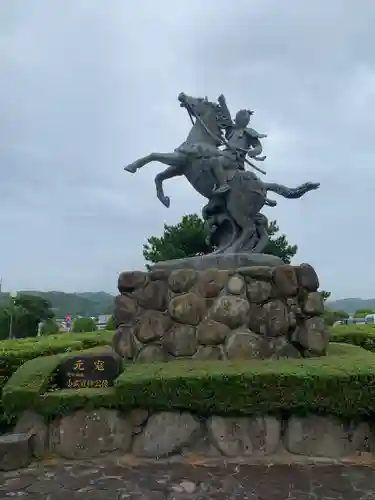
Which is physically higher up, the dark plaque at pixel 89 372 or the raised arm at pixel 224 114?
the raised arm at pixel 224 114

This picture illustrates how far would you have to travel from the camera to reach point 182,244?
21500mm

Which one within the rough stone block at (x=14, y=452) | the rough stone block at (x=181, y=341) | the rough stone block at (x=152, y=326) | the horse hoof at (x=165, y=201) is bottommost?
the rough stone block at (x=14, y=452)

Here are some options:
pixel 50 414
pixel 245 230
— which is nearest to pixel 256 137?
pixel 245 230

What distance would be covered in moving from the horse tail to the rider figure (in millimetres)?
536

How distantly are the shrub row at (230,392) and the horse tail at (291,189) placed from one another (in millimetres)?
3135

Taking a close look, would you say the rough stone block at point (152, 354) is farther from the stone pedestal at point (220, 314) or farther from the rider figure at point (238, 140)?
the rider figure at point (238, 140)

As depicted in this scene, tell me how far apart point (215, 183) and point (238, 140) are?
0.89 m

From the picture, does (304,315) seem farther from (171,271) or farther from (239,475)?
(239,475)

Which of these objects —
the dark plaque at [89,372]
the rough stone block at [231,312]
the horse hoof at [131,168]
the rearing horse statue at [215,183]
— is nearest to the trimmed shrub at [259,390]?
the dark plaque at [89,372]

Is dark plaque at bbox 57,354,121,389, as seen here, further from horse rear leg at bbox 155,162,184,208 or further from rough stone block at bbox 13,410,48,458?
horse rear leg at bbox 155,162,184,208

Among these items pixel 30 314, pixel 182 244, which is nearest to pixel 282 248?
pixel 182 244

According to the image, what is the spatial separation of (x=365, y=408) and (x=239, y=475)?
1.40 metres

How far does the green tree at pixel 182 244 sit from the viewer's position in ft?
69.5

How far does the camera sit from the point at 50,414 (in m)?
5.32
